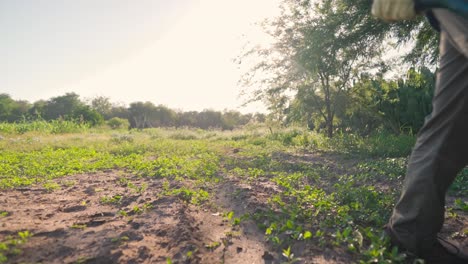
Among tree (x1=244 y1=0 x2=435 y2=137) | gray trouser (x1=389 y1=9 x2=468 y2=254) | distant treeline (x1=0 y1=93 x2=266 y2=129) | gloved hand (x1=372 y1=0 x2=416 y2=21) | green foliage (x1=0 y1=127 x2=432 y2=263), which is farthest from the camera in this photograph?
distant treeline (x1=0 y1=93 x2=266 y2=129)

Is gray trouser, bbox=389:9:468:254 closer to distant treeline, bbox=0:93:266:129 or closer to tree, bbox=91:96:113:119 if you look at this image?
distant treeline, bbox=0:93:266:129

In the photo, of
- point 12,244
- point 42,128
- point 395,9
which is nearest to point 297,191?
point 395,9

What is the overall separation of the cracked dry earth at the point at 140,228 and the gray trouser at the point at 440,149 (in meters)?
0.43

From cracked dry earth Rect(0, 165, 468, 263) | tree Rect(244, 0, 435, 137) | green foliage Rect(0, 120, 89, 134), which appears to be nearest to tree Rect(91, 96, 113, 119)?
green foliage Rect(0, 120, 89, 134)

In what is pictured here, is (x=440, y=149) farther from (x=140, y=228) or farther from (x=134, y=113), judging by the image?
(x=134, y=113)

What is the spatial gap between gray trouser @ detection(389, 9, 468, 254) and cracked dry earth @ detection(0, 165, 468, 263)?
429 mm

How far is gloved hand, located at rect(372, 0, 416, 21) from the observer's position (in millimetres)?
1577

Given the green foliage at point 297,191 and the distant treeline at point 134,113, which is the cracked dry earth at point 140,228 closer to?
the green foliage at point 297,191

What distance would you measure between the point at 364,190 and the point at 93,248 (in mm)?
2633

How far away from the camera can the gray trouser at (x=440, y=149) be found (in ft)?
4.80

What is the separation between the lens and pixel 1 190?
3645 millimetres

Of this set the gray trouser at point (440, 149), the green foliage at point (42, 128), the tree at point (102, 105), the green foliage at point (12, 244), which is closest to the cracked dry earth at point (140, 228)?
the green foliage at point (12, 244)

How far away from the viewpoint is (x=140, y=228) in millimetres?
2236

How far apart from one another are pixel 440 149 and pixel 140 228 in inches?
80.1
